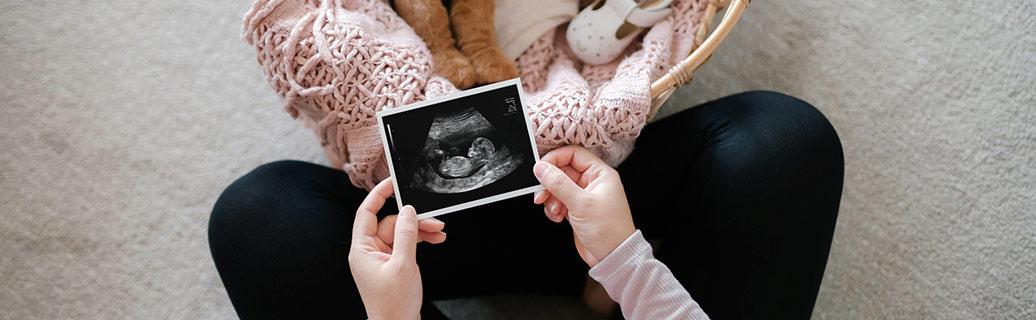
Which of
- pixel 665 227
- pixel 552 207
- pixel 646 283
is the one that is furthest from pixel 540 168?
pixel 665 227

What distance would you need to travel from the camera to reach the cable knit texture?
0.80 m

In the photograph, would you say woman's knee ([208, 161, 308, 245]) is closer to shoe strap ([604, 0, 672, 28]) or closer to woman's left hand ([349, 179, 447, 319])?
woman's left hand ([349, 179, 447, 319])

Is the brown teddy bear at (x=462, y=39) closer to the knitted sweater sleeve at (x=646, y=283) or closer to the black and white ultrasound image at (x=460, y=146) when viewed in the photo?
the black and white ultrasound image at (x=460, y=146)

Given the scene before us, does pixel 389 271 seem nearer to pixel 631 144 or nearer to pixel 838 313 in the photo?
pixel 631 144

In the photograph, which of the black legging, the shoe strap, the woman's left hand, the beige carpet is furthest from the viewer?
the beige carpet

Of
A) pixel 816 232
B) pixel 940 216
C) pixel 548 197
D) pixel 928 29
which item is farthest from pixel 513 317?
pixel 928 29

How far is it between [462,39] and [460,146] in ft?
0.67

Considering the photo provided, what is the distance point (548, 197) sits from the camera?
2.61 ft

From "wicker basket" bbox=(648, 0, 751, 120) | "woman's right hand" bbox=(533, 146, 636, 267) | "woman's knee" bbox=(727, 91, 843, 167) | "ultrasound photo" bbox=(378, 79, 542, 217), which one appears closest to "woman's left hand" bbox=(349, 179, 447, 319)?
"ultrasound photo" bbox=(378, 79, 542, 217)

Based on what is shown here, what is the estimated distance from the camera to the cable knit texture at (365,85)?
31.3 inches

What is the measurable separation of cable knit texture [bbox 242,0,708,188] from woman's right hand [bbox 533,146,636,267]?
0.05 metres

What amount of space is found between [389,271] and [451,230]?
0.20 m

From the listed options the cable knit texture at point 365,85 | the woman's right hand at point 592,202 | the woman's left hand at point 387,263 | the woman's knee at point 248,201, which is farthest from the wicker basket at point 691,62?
the woman's knee at point 248,201

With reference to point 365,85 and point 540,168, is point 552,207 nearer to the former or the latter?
point 540,168
